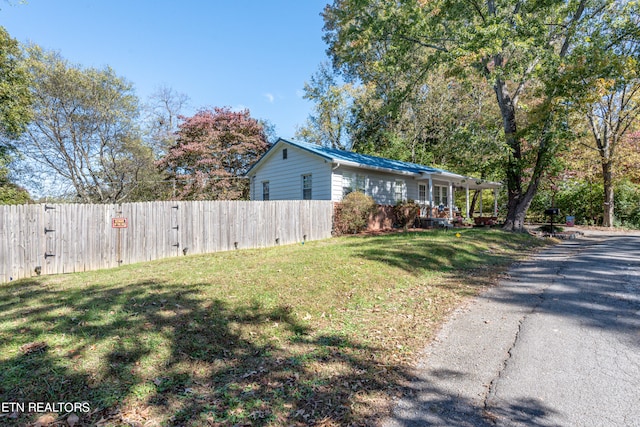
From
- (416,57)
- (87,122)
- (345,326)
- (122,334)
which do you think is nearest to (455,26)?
(416,57)

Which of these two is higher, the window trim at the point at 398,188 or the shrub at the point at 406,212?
the window trim at the point at 398,188

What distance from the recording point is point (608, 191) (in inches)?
776

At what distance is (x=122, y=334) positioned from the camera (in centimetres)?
363

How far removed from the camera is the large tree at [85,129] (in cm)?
1780

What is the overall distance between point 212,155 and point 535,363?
2272 centimetres

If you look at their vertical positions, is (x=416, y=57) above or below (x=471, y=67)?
above

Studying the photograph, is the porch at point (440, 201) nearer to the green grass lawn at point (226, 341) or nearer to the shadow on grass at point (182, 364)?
the green grass lawn at point (226, 341)

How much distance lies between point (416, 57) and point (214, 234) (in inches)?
717

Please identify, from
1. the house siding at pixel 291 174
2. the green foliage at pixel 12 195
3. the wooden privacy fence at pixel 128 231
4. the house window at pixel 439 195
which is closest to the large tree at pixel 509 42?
the house siding at pixel 291 174

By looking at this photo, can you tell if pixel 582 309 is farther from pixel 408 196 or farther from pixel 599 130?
pixel 599 130

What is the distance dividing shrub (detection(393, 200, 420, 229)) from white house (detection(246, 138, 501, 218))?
2.80ft

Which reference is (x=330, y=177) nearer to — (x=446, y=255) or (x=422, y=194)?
(x=422, y=194)

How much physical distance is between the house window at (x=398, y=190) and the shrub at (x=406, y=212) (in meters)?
0.72

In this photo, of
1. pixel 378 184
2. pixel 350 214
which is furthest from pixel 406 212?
pixel 350 214
